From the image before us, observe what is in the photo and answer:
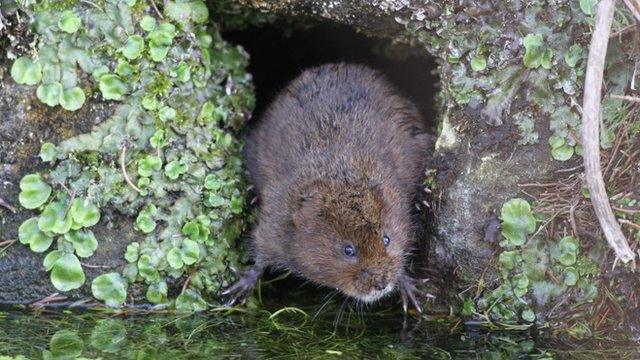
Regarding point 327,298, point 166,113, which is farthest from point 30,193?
point 327,298

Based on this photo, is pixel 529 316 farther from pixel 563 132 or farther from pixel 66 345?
pixel 66 345

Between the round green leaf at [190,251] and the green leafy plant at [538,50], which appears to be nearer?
the green leafy plant at [538,50]

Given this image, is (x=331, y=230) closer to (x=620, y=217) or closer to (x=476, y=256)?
(x=476, y=256)

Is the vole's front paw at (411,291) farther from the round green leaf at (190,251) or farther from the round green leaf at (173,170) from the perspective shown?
the round green leaf at (173,170)

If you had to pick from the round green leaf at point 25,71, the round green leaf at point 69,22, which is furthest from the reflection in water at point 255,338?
the round green leaf at point 69,22

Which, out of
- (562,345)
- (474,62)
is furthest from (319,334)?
(474,62)

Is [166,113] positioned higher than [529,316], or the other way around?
[166,113]

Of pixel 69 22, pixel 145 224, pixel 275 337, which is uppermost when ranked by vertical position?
pixel 69 22
